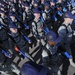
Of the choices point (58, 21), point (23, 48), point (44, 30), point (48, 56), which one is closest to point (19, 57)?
point (23, 48)

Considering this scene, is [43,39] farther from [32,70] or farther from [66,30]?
[32,70]

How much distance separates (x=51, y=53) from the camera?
5.48 metres

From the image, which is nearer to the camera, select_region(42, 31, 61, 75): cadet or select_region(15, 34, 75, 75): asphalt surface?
select_region(42, 31, 61, 75): cadet

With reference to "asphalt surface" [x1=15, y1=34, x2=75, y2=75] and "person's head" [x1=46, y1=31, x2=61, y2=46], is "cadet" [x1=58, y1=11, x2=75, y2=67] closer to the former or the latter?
"asphalt surface" [x1=15, y1=34, x2=75, y2=75]

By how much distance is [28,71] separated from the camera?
3365mm

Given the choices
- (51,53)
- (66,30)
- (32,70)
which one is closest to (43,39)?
(66,30)

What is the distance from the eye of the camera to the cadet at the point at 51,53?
209 inches

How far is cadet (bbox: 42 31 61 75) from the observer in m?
5.31

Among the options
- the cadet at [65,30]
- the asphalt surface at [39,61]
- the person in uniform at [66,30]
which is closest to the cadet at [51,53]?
the person in uniform at [66,30]

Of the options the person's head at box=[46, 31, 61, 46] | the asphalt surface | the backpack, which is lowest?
the asphalt surface

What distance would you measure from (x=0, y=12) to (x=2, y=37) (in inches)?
90.8

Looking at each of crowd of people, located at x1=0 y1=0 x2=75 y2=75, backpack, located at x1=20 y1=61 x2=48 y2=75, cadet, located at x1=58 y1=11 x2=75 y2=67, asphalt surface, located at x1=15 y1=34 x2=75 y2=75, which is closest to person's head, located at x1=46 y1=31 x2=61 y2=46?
crowd of people, located at x1=0 y1=0 x2=75 y2=75

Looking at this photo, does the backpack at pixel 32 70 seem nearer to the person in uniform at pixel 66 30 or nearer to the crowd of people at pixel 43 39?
the crowd of people at pixel 43 39

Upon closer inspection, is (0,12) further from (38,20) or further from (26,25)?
(38,20)
